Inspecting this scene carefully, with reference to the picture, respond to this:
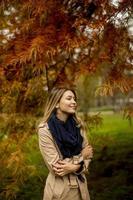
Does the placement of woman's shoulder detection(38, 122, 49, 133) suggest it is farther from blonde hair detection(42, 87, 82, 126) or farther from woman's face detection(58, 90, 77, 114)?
woman's face detection(58, 90, 77, 114)

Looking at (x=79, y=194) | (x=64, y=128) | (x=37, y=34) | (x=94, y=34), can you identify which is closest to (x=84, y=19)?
(x=94, y=34)

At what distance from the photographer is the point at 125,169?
28.6 ft

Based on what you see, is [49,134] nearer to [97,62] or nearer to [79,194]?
[79,194]

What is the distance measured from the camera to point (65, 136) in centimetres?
377

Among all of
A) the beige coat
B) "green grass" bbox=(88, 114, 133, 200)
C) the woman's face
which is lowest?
"green grass" bbox=(88, 114, 133, 200)

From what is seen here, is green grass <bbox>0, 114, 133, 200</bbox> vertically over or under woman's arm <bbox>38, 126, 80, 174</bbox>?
under

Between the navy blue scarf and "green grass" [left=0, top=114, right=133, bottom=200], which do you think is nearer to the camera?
the navy blue scarf

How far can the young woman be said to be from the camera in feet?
12.2

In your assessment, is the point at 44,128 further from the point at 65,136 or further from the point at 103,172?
the point at 103,172

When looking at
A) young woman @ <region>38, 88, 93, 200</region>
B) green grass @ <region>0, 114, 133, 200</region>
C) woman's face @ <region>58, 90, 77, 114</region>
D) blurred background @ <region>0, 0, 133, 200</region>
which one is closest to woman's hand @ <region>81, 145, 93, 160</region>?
young woman @ <region>38, 88, 93, 200</region>

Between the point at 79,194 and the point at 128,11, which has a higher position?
the point at 128,11

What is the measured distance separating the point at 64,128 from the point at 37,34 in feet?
3.43

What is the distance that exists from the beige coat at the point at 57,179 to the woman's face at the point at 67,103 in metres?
0.19

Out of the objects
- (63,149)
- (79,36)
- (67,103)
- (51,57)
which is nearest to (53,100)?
(67,103)
